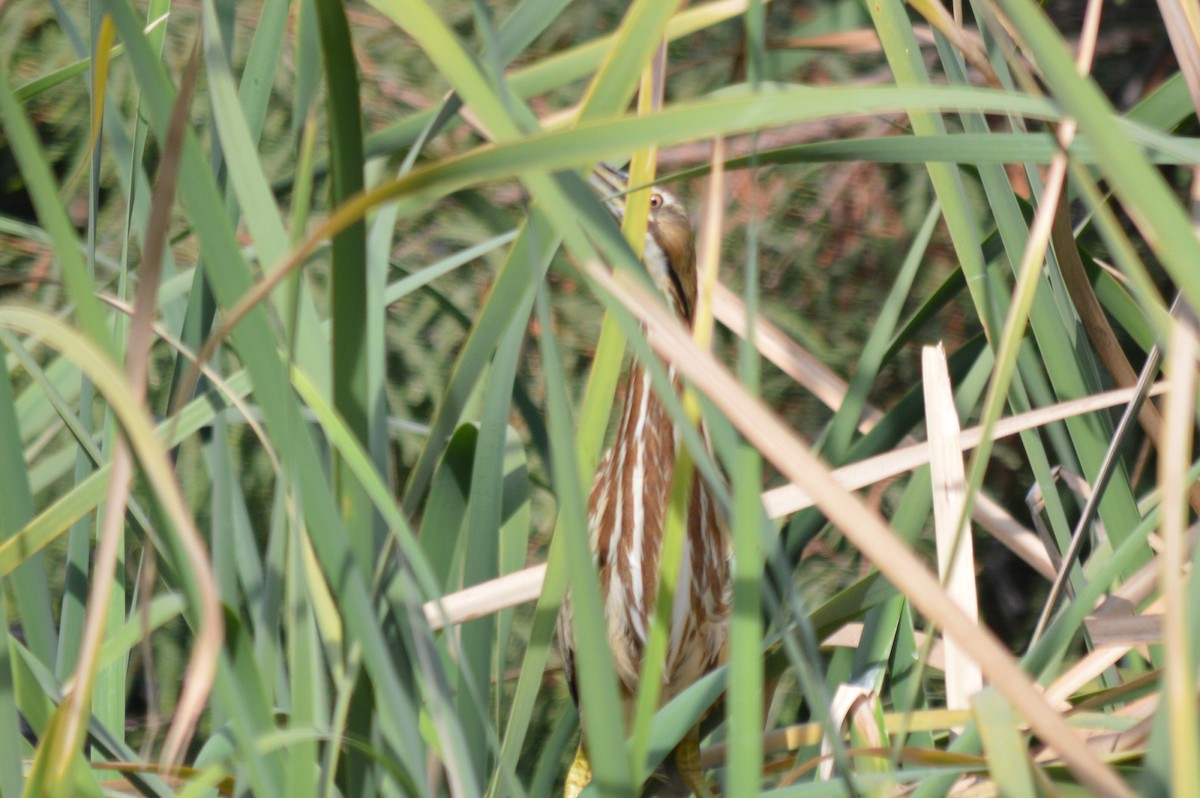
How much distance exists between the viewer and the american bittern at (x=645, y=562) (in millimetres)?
1203

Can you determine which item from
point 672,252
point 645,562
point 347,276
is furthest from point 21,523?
point 672,252

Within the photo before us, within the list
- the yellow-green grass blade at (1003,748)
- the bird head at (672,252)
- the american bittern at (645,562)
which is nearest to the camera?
the yellow-green grass blade at (1003,748)

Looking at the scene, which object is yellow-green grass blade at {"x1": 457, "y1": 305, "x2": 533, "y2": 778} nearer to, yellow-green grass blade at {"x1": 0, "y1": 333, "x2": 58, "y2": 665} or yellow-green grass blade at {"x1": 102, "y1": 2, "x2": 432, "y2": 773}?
yellow-green grass blade at {"x1": 102, "y1": 2, "x2": 432, "y2": 773}

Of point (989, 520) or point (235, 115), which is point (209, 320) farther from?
point (989, 520)

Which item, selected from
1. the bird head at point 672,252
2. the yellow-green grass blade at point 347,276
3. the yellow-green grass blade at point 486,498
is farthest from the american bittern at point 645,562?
the yellow-green grass blade at point 347,276

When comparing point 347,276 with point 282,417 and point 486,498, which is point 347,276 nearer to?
point 282,417

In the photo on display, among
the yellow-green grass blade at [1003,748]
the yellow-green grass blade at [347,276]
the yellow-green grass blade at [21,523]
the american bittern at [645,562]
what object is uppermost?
the yellow-green grass blade at [347,276]

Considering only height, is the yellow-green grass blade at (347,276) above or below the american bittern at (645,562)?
above

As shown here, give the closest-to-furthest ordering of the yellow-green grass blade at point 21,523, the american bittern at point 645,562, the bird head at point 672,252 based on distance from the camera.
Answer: the yellow-green grass blade at point 21,523 < the american bittern at point 645,562 < the bird head at point 672,252

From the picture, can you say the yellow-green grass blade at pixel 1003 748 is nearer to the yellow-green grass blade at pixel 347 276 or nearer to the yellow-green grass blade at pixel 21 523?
the yellow-green grass blade at pixel 347 276

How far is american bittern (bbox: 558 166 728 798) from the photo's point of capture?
47.4 inches

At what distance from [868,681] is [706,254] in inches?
14.6

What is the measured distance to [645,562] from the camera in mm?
1213

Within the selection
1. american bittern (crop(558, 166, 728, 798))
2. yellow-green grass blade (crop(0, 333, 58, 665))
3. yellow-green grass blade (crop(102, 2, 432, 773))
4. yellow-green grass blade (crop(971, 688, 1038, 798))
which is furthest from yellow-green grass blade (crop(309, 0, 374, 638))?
american bittern (crop(558, 166, 728, 798))
